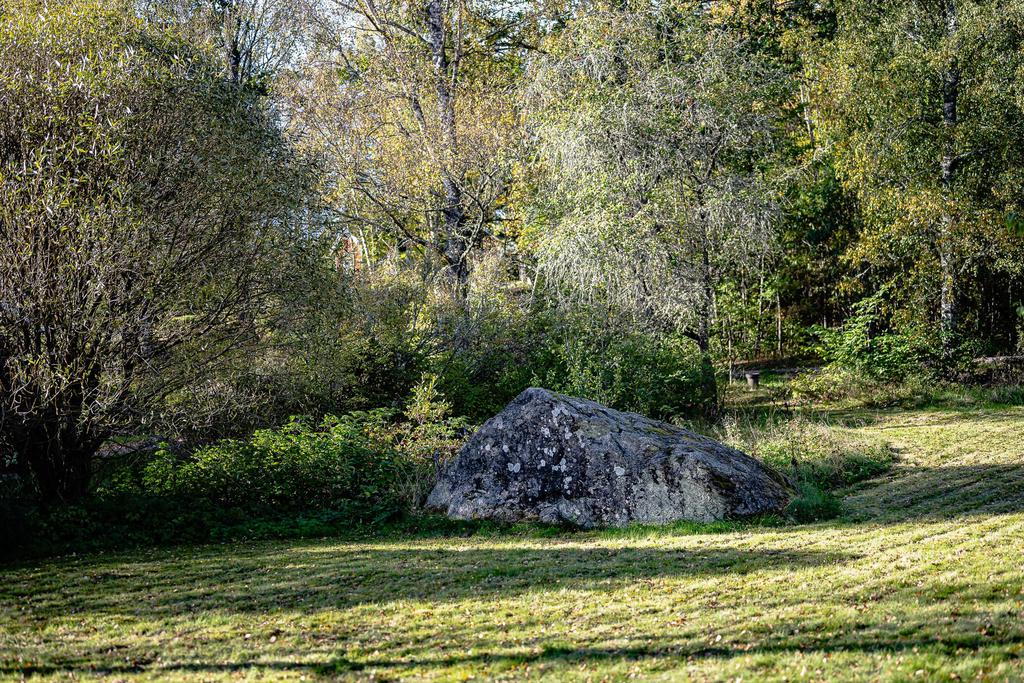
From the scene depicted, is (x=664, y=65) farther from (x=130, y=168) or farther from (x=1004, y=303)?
(x=130, y=168)

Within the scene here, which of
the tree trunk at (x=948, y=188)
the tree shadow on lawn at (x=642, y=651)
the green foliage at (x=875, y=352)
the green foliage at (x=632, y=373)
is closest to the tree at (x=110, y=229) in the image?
the tree shadow on lawn at (x=642, y=651)

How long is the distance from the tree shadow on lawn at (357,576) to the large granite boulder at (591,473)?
1.45 m

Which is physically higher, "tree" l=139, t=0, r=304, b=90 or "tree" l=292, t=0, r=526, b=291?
"tree" l=139, t=0, r=304, b=90

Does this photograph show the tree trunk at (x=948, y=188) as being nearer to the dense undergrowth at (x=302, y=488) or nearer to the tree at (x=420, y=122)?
the dense undergrowth at (x=302, y=488)

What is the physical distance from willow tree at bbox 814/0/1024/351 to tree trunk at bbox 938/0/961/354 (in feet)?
0.08

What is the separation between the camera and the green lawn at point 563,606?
5211 millimetres

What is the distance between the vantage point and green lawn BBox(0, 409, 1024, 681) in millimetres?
5211

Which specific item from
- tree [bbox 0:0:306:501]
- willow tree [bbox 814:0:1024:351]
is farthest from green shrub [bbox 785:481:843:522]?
willow tree [bbox 814:0:1024:351]

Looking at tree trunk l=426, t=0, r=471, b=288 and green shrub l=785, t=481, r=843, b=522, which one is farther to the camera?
tree trunk l=426, t=0, r=471, b=288

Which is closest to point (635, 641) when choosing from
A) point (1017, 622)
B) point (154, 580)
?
point (1017, 622)

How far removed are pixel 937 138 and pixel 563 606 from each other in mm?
18141

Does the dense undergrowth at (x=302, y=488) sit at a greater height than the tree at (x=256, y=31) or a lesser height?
lesser

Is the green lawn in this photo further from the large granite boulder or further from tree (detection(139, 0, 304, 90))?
tree (detection(139, 0, 304, 90))

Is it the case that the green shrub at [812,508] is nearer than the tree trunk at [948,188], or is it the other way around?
the green shrub at [812,508]
